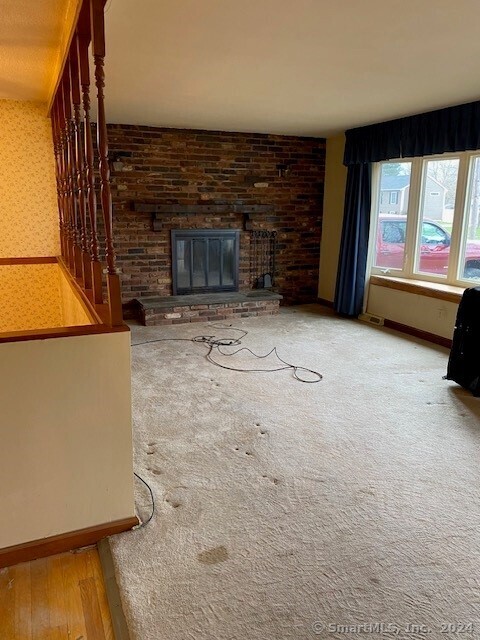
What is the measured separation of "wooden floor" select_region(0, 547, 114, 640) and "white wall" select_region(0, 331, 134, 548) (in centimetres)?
12

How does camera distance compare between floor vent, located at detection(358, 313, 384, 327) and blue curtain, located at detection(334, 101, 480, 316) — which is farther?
floor vent, located at detection(358, 313, 384, 327)

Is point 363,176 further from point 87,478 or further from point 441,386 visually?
point 87,478

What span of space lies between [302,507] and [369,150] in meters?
4.15

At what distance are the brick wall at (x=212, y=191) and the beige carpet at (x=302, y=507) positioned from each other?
6.66ft

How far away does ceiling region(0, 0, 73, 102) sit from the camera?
2.18 metres

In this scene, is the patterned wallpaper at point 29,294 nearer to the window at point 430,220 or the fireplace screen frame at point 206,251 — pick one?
the fireplace screen frame at point 206,251

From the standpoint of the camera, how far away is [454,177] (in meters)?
4.49

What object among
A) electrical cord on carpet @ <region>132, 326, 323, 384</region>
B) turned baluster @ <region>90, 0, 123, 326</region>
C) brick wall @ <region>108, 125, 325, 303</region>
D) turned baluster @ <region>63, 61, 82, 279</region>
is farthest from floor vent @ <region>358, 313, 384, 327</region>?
turned baluster @ <region>90, 0, 123, 326</region>

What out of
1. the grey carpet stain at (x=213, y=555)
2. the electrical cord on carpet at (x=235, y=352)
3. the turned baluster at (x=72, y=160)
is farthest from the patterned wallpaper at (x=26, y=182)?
the grey carpet stain at (x=213, y=555)

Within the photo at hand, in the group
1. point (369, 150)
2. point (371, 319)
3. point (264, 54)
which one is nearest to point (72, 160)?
point (264, 54)

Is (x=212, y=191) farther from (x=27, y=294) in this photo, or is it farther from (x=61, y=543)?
(x=61, y=543)

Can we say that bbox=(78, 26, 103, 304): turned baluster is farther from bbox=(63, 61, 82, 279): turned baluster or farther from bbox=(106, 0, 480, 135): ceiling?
bbox=(63, 61, 82, 279): turned baluster

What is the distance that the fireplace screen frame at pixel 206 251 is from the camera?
549 centimetres

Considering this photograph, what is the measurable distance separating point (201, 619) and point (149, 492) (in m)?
0.75
